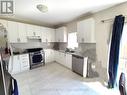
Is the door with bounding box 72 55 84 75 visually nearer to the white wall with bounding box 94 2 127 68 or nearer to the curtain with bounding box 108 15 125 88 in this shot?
the white wall with bounding box 94 2 127 68

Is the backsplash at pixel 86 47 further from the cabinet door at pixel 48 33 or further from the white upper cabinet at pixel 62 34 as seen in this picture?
the cabinet door at pixel 48 33

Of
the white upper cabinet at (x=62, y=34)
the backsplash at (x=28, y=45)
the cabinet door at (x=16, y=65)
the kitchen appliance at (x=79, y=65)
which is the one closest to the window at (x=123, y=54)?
the kitchen appliance at (x=79, y=65)

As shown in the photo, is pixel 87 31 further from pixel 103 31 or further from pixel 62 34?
pixel 62 34

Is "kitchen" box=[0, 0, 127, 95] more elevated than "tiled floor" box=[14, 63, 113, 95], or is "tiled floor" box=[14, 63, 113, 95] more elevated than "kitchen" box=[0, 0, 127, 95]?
"kitchen" box=[0, 0, 127, 95]

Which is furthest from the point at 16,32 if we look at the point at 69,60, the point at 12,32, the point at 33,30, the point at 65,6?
the point at 65,6

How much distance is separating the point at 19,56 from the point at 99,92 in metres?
3.66

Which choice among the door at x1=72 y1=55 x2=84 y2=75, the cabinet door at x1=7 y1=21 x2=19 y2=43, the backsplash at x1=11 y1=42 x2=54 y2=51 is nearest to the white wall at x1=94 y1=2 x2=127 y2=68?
the door at x1=72 y1=55 x2=84 y2=75

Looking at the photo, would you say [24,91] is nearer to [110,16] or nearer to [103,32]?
[103,32]

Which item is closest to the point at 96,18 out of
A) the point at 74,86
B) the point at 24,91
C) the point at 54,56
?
the point at 74,86

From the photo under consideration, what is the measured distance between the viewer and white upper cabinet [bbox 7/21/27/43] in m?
5.04

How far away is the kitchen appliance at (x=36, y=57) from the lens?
5.55 meters

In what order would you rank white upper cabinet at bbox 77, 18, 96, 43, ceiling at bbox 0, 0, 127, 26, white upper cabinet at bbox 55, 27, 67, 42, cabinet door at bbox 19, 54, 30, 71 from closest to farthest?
ceiling at bbox 0, 0, 127, 26 < white upper cabinet at bbox 77, 18, 96, 43 < cabinet door at bbox 19, 54, 30, 71 < white upper cabinet at bbox 55, 27, 67, 42

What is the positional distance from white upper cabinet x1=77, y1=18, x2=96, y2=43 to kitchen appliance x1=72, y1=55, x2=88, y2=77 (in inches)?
28.4

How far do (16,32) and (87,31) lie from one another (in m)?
3.27
